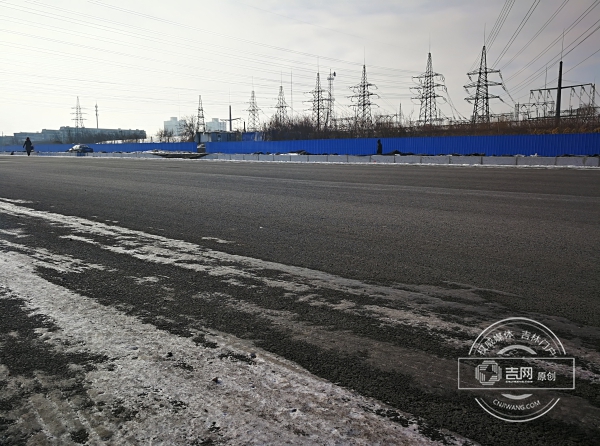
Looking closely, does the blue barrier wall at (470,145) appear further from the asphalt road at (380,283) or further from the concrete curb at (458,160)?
the asphalt road at (380,283)

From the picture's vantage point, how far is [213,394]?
2.54 metres

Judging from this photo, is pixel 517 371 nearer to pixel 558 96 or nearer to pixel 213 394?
pixel 213 394

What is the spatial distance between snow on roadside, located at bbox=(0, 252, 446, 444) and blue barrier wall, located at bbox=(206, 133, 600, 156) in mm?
32901

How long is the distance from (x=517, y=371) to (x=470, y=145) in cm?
3494

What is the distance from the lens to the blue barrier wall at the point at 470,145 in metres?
30.0

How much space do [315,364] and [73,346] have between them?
5.43 feet

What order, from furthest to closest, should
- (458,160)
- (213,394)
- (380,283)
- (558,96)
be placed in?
(558,96) → (458,160) → (380,283) → (213,394)

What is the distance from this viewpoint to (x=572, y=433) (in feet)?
7.22

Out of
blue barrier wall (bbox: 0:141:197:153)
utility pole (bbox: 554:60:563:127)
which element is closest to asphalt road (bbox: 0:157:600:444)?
utility pole (bbox: 554:60:563:127)

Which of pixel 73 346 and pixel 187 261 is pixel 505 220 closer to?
pixel 187 261

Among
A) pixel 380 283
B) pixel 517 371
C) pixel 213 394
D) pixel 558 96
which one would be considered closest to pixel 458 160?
pixel 558 96

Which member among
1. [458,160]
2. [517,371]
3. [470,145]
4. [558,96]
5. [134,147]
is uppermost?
[558,96]

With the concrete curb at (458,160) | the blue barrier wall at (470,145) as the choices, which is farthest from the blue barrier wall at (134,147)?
the concrete curb at (458,160)

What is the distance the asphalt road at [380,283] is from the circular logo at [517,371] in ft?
0.28
